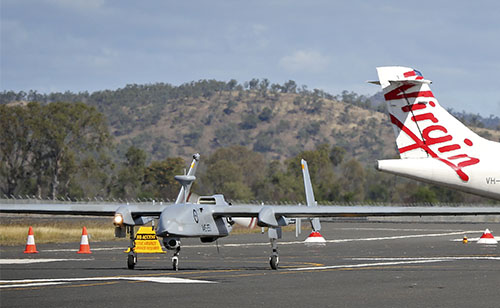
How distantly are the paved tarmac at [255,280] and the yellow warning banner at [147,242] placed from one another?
40.8 inches

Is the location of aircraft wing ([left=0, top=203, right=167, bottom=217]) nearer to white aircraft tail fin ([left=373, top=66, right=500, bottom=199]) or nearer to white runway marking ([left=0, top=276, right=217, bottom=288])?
white runway marking ([left=0, top=276, right=217, bottom=288])

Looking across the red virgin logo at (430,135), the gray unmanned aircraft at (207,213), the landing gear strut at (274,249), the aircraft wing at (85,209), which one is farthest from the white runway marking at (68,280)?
the red virgin logo at (430,135)

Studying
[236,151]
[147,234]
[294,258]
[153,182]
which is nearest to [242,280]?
[294,258]

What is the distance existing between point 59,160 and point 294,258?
107304 millimetres

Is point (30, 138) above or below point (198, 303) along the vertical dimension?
Result: above

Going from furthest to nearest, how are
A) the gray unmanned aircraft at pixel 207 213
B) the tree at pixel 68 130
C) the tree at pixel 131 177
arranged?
1. the tree at pixel 131 177
2. the tree at pixel 68 130
3. the gray unmanned aircraft at pixel 207 213

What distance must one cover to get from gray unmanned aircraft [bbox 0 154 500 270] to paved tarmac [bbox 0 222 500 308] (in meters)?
0.96

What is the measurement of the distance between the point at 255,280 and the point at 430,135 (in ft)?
51.8

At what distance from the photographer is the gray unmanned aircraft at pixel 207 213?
874 inches

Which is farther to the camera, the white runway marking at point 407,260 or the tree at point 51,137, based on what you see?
the tree at point 51,137

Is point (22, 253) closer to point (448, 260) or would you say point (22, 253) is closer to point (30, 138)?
point (448, 260)

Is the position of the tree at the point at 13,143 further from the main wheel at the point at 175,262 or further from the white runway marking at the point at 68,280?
the white runway marking at the point at 68,280

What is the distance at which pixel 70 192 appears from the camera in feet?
470

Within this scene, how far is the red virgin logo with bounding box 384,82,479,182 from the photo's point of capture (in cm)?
3334
